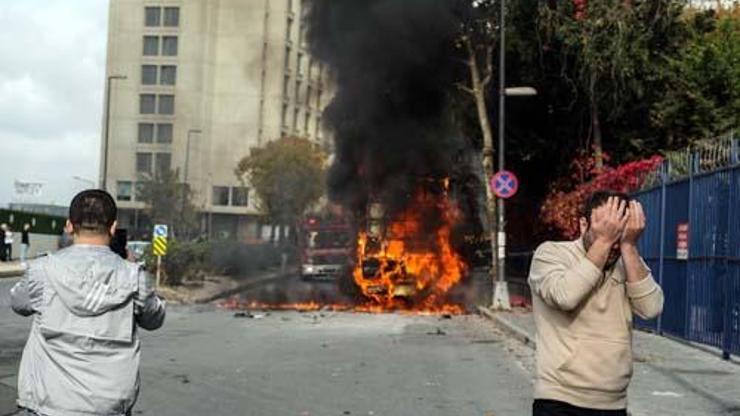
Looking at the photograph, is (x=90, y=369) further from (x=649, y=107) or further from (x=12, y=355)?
(x=649, y=107)

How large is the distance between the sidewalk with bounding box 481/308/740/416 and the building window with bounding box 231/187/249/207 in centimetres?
4333

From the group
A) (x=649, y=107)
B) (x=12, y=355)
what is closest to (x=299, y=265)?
(x=649, y=107)

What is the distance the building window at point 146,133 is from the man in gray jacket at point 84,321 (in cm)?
4443

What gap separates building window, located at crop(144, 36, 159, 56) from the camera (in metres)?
38.0

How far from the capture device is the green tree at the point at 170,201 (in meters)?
50.2

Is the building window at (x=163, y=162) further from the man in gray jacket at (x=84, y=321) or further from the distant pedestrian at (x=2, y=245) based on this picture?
the man in gray jacket at (x=84, y=321)

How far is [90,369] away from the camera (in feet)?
10.8

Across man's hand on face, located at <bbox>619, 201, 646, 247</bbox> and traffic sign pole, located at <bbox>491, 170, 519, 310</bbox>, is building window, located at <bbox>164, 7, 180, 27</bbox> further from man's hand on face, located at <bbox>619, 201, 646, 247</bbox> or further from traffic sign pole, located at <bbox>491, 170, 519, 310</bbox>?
man's hand on face, located at <bbox>619, 201, 646, 247</bbox>

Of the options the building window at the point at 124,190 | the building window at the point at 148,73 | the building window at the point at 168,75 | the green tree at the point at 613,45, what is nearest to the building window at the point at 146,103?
the building window at the point at 148,73

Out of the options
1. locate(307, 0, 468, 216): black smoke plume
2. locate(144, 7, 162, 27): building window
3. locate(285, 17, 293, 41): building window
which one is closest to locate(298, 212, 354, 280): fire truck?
locate(285, 17, 293, 41): building window

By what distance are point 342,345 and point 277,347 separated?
1.02 metres

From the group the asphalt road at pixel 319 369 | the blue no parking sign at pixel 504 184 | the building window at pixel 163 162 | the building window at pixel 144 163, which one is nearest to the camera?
the asphalt road at pixel 319 369

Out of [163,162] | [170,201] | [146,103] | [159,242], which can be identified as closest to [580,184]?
[159,242]

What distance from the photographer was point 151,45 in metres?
39.2
